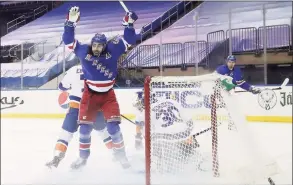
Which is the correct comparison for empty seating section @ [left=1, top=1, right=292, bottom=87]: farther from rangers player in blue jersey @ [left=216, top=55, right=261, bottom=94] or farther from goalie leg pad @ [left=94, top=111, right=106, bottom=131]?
goalie leg pad @ [left=94, top=111, right=106, bottom=131]

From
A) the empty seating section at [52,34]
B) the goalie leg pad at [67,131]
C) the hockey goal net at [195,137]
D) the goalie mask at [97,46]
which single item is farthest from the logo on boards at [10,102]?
the hockey goal net at [195,137]

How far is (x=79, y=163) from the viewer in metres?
2.22

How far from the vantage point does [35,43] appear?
377cm

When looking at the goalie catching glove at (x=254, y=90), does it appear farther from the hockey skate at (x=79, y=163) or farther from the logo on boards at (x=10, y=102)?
the logo on boards at (x=10, y=102)

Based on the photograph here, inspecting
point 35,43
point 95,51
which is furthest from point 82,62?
point 35,43

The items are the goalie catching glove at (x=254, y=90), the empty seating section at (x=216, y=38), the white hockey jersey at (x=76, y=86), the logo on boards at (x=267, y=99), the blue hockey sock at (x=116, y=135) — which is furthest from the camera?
the empty seating section at (x=216, y=38)

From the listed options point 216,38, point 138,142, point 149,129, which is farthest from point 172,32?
point 149,129

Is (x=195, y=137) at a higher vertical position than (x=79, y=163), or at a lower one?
higher

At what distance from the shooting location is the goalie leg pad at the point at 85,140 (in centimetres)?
222

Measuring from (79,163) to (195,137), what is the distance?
0.74 meters

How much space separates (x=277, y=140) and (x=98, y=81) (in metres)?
1.32

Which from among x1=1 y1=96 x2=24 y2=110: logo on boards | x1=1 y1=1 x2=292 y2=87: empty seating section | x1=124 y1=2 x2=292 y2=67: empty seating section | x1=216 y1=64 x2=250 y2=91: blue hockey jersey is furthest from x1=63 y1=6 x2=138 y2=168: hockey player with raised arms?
x1=1 y1=96 x2=24 y2=110: logo on boards

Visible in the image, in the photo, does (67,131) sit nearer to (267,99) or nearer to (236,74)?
(236,74)

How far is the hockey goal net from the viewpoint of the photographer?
5.68ft
